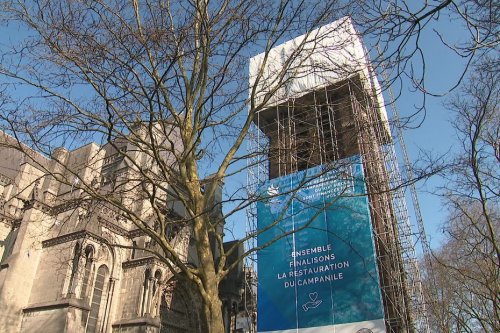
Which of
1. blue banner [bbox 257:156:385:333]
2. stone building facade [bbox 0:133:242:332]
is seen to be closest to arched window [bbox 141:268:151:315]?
stone building facade [bbox 0:133:242:332]

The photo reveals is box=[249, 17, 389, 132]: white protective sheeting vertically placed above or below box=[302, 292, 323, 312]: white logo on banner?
above

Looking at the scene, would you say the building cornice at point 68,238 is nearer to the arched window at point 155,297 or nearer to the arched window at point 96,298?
the arched window at point 96,298

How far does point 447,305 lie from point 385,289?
319cm

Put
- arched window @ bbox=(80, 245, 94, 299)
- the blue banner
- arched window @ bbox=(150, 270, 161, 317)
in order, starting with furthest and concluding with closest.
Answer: arched window @ bbox=(150, 270, 161, 317), arched window @ bbox=(80, 245, 94, 299), the blue banner

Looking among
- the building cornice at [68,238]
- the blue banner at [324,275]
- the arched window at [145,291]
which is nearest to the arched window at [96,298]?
the arched window at [145,291]

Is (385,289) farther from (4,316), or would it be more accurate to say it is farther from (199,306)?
(4,316)

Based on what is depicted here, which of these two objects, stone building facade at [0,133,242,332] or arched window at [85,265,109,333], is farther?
arched window at [85,265,109,333]

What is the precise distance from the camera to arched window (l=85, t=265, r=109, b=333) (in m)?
19.6

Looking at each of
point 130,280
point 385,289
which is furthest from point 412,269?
point 130,280

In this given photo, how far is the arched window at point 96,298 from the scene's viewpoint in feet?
64.2

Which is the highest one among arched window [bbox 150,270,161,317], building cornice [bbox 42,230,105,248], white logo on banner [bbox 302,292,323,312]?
building cornice [bbox 42,230,105,248]

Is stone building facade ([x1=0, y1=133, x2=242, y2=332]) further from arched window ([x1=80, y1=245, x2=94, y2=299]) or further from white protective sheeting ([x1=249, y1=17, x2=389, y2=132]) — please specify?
white protective sheeting ([x1=249, y1=17, x2=389, y2=132])

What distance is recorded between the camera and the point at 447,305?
1589 cm

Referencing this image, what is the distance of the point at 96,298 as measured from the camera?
20375 mm
